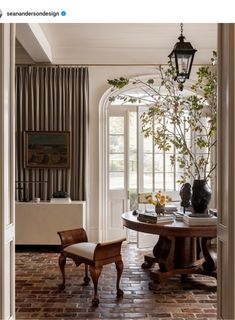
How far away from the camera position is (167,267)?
12.7 ft

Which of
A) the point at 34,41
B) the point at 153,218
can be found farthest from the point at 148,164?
the point at 34,41

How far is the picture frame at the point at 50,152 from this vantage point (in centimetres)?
562

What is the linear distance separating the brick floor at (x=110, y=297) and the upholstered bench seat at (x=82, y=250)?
410 mm

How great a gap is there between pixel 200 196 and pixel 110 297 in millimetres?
1326

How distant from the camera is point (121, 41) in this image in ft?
17.9

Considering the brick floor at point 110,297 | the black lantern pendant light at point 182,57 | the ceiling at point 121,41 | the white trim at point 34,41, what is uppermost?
the ceiling at point 121,41

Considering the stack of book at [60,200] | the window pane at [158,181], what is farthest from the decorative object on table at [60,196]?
the window pane at [158,181]

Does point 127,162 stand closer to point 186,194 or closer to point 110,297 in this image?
point 186,194

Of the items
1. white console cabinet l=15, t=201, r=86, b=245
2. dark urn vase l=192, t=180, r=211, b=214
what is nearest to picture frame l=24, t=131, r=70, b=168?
white console cabinet l=15, t=201, r=86, b=245

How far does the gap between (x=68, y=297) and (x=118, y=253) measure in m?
0.63

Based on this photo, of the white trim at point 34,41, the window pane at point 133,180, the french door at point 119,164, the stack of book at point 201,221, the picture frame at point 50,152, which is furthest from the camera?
the window pane at point 133,180

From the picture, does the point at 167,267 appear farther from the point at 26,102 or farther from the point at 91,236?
the point at 26,102

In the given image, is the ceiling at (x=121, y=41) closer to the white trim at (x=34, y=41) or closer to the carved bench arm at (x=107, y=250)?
the white trim at (x=34, y=41)

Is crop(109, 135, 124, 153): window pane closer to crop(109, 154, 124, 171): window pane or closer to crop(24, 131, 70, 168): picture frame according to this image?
crop(109, 154, 124, 171): window pane
